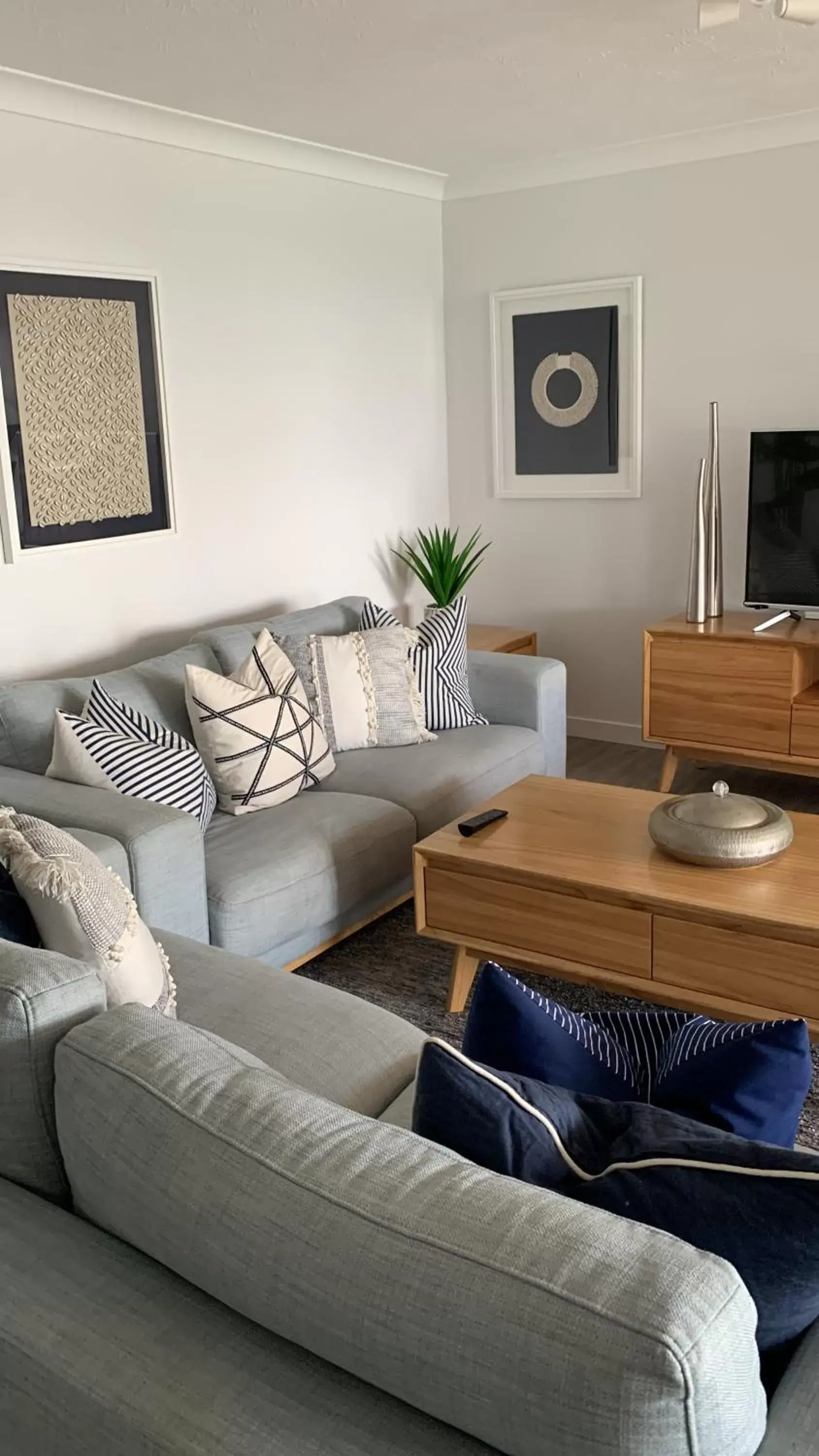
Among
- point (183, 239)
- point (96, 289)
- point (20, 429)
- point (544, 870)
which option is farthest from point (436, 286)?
point (544, 870)

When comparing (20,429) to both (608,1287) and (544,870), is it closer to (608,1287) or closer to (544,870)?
(544,870)

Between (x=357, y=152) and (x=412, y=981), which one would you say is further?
(x=357, y=152)

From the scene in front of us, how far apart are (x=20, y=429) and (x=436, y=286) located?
2.37 metres

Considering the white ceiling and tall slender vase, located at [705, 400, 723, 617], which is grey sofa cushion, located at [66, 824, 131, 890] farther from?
tall slender vase, located at [705, 400, 723, 617]

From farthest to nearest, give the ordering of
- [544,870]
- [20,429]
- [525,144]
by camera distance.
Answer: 1. [525,144]
2. [20,429]
3. [544,870]

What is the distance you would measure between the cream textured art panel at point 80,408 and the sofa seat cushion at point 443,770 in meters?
1.11

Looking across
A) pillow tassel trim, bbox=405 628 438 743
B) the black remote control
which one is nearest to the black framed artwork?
pillow tassel trim, bbox=405 628 438 743

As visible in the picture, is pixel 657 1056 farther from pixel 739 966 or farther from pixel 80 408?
pixel 80 408

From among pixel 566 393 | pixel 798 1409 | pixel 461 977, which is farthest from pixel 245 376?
pixel 798 1409

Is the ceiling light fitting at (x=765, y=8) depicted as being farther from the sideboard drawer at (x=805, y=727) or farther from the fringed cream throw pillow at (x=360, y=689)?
the sideboard drawer at (x=805, y=727)

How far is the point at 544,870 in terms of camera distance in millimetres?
2705

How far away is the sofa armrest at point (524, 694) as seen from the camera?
3977mm

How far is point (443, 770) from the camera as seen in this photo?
353 cm

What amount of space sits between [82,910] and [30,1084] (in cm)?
49
